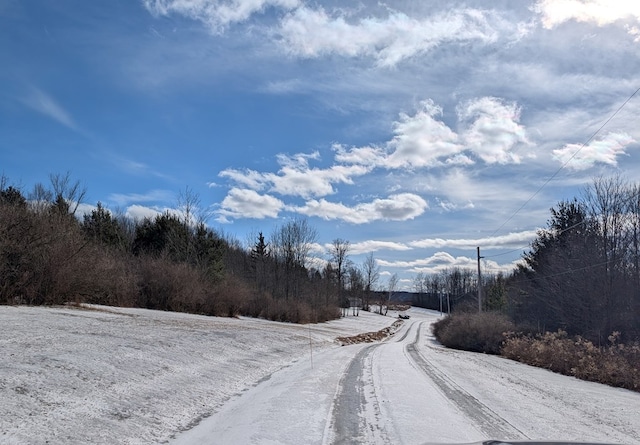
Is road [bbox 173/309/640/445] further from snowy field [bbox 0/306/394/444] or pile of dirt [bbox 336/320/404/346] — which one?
pile of dirt [bbox 336/320/404/346]

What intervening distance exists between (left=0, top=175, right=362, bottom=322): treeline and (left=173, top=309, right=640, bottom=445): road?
1459 cm

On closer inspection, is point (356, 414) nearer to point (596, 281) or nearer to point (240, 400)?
point (240, 400)

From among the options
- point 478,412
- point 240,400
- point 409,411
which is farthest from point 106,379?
point 478,412

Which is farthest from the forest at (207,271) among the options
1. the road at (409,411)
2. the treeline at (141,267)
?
the road at (409,411)

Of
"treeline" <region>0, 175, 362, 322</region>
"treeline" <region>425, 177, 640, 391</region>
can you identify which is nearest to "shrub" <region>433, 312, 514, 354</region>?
"treeline" <region>425, 177, 640, 391</region>

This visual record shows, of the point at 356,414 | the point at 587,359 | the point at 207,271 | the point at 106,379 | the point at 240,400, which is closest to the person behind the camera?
the point at 356,414

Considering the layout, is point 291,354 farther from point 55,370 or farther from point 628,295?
point 628,295

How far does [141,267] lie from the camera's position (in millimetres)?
36531

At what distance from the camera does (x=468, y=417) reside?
8.13 m

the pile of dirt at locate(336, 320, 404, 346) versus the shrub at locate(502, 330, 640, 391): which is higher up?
the shrub at locate(502, 330, 640, 391)

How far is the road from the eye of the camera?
6.80 m

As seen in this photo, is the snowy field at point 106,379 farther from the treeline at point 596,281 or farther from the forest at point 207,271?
the treeline at point 596,281

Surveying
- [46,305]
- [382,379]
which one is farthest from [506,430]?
[46,305]

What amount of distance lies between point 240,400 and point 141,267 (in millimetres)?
29500
